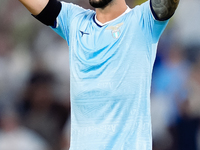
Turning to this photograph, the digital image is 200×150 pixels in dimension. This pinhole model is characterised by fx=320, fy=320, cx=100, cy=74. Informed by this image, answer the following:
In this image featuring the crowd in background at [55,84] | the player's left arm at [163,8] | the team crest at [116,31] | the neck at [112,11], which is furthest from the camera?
the crowd in background at [55,84]

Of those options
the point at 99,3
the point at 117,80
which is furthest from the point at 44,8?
the point at 117,80

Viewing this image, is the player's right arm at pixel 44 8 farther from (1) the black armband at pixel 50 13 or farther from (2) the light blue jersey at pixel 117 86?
(2) the light blue jersey at pixel 117 86

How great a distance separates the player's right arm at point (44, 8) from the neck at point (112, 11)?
233 millimetres

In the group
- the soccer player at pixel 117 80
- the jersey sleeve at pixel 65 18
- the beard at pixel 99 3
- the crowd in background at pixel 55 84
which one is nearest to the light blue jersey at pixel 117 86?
the soccer player at pixel 117 80

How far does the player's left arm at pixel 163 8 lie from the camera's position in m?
1.28

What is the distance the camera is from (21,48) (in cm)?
298

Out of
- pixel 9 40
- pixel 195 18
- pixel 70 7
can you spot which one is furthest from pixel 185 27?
pixel 9 40

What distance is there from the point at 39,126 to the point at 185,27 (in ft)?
5.01

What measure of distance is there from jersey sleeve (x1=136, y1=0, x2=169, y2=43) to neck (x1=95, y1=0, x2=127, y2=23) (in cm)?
13

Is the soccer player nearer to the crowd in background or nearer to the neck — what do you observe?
the neck

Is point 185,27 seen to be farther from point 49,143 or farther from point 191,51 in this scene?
point 49,143

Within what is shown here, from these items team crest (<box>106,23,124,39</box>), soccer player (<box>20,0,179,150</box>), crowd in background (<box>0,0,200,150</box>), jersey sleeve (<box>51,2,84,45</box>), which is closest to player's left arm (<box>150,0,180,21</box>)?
soccer player (<box>20,0,179,150</box>)

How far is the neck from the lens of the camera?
1509mm

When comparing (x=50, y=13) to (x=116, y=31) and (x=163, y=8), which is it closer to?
(x=116, y=31)
